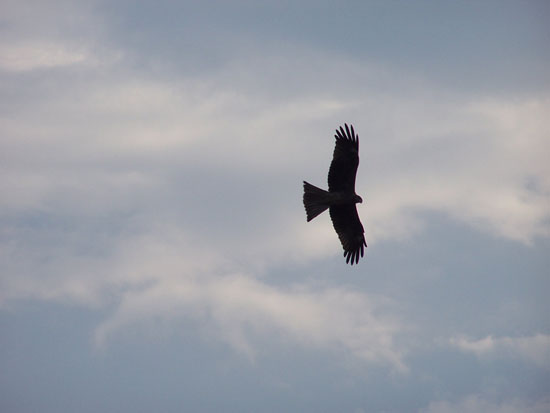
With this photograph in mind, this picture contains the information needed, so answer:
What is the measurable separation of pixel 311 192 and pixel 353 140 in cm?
237

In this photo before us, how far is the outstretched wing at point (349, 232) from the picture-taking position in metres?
32.6

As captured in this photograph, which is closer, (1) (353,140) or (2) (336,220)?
(1) (353,140)

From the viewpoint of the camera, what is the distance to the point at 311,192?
31094 millimetres

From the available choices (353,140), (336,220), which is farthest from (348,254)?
(353,140)

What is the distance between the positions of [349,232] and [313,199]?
8.72ft

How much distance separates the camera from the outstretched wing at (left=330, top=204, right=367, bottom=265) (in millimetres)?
32625

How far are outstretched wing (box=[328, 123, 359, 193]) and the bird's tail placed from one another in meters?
0.49

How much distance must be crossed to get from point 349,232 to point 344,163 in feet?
10.6

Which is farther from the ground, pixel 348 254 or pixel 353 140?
pixel 353 140

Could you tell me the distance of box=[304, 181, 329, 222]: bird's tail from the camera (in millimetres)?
31047

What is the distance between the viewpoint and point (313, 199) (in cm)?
3114

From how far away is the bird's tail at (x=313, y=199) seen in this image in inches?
1222

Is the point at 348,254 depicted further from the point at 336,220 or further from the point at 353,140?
the point at 353,140

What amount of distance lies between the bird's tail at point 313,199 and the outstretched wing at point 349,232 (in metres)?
1.44
